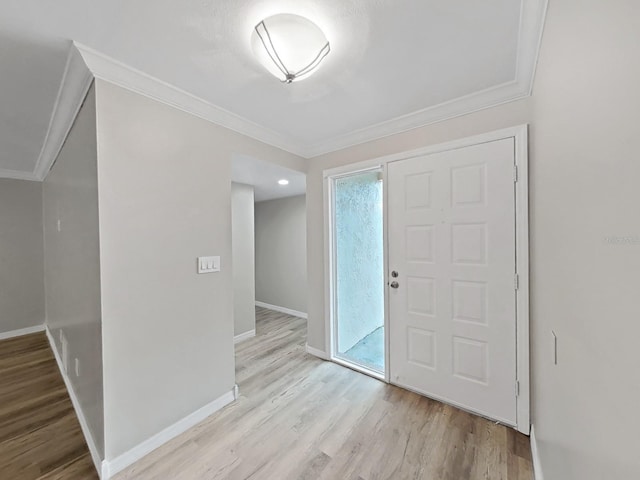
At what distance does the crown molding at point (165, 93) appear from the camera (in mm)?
1381

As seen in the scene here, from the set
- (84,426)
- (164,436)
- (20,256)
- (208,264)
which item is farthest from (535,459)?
(20,256)

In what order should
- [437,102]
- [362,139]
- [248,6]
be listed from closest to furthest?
[248,6]
[437,102]
[362,139]

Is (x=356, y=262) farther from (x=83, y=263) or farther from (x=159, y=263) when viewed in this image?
(x=83, y=263)

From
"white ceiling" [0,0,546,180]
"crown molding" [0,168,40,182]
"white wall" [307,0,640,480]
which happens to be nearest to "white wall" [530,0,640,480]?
"white wall" [307,0,640,480]

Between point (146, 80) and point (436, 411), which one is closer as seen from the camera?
point (146, 80)

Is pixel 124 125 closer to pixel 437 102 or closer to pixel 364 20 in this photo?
pixel 364 20

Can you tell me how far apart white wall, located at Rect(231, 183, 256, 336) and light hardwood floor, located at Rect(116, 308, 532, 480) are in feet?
3.88

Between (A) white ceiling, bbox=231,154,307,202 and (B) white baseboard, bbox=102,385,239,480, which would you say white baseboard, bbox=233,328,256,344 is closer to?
(B) white baseboard, bbox=102,385,239,480

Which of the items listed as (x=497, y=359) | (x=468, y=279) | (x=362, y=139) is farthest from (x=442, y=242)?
(x=362, y=139)

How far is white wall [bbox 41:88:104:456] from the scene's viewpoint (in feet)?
4.85

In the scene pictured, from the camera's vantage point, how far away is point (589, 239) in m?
0.70

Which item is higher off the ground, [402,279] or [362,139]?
[362,139]

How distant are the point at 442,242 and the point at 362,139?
1203 mm

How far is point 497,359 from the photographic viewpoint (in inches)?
69.5
